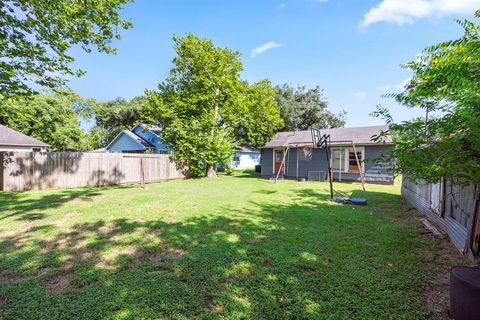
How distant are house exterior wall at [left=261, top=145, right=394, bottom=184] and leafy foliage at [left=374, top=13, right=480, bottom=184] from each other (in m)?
12.5

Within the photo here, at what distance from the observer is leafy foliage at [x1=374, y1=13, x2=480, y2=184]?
6.45 ft

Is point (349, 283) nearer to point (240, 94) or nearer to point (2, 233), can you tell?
point (2, 233)

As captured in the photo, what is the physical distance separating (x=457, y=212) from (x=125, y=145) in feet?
82.6

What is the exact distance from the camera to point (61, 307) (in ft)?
7.66

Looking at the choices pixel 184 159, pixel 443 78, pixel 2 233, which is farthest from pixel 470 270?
pixel 184 159

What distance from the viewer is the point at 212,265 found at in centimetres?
326

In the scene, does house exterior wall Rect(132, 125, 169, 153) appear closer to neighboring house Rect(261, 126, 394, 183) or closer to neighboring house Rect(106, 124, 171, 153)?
neighboring house Rect(106, 124, 171, 153)

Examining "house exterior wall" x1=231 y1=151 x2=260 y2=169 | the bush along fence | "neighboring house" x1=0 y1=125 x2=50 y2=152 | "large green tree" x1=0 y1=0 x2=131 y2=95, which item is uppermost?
"large green tree" x1=0 y1=0 x2=131 y2=95

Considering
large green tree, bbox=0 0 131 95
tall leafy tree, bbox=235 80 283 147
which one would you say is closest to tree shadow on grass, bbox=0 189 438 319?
large green tree, bbox=0 0 131 95

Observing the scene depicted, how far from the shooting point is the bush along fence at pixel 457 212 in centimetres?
327

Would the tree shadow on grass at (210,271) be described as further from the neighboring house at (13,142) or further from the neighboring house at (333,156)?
the neighboring house at (13,142)

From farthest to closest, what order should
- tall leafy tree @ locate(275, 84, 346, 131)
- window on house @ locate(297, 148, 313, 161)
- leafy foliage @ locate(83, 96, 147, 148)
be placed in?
1. leafy foliage @ locate(83, 96, 147, 148)
2. tall leafy tree @ locate(275, 84, 346, 131)
3. window on house @ locate(297, 148, 313, 161)

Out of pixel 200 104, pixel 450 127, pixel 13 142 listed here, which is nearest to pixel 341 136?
pixel 200 104

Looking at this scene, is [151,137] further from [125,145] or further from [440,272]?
[440,272]
